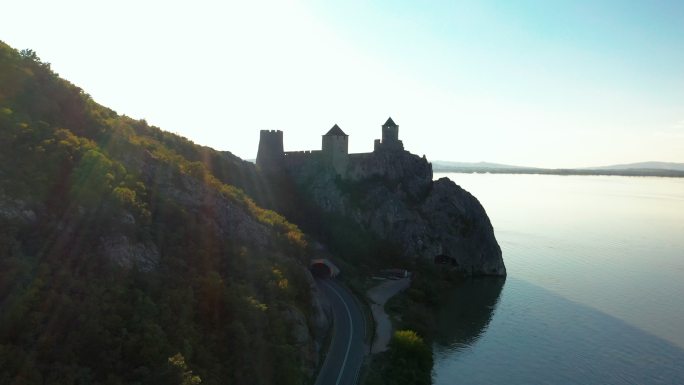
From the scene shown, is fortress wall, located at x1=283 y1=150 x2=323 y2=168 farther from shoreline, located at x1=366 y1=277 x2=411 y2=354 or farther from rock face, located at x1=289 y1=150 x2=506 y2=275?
shoreline, located at x1=366 y1=277 x2=411 y2=354

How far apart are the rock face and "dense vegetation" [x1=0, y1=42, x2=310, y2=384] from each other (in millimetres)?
36707

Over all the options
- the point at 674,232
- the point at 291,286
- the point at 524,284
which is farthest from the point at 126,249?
the point at 674,232

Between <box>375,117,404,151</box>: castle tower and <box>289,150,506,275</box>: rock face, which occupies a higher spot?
<box>375,117,404,151</box>: castle tower

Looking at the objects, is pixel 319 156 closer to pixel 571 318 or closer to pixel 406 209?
pixel 406 209

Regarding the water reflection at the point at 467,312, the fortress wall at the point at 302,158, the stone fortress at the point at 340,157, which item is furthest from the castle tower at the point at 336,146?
the water reflection at the point at 467,312

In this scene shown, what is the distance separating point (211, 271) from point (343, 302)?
21.9 m

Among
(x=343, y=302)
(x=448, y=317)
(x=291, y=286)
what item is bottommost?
(x=448, y=317)

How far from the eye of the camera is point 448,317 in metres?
58.7

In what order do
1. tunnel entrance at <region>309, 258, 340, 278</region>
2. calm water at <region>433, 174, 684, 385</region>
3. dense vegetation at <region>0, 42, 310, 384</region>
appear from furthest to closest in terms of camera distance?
1. tunnel entrance at <region>309, 258, 340, 278</region>
2. calm water at <region>433, 174, 684, 385</region>
3. dense vegetation at <region>0, 42, 310, 384</region>

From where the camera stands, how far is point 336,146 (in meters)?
77.6

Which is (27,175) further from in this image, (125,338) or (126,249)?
(125,338)

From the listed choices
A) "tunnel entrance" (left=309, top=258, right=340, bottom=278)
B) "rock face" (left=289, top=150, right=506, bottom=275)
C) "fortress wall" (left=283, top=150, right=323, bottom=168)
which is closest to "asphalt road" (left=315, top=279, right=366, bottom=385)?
"tunnel entrance" (left=309, top=258, right=340, bottom=278)

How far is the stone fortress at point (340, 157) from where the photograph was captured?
77.4 metres

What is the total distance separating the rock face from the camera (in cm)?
7644
